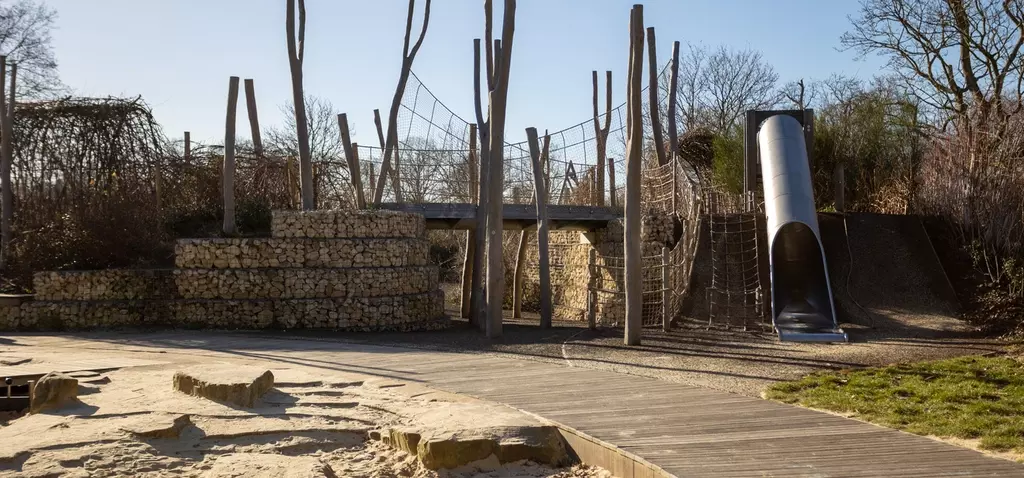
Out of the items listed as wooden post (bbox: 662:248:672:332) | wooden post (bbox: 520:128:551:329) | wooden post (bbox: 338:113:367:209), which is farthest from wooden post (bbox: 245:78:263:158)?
wooden post (bbox: 662:248:672:332)

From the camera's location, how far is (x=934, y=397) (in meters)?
7.77

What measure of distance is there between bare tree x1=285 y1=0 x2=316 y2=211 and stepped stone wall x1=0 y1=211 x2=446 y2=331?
833 millimetres

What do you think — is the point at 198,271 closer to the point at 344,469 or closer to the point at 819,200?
the point at 344,469

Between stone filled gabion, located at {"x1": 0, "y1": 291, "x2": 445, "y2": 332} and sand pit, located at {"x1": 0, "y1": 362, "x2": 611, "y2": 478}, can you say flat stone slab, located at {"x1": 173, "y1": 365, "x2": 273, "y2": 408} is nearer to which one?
sand pit, located at {"x1": 0, "y1": 362, "x2": 611, "y2": 478}

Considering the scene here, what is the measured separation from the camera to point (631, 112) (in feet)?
41.0

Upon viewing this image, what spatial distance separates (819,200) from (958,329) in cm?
804

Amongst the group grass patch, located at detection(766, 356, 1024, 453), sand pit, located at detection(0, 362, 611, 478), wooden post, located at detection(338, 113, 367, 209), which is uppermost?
wooden post, located at detection(338, 113, 367, 209)

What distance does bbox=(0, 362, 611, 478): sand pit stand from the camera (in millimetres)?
6652

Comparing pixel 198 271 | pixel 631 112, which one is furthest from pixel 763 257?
pixel 198 271

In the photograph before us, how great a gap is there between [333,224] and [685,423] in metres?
9.99

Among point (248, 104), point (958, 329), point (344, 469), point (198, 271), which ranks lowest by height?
point (344, 469)

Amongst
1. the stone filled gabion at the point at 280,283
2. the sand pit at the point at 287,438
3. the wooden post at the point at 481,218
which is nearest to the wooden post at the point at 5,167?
the stone filled gabion at the point at 280,283

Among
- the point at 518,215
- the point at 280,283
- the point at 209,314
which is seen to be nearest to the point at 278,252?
the point at 280,283

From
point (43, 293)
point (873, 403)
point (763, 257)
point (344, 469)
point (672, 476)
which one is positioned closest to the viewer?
point (672, 476)
